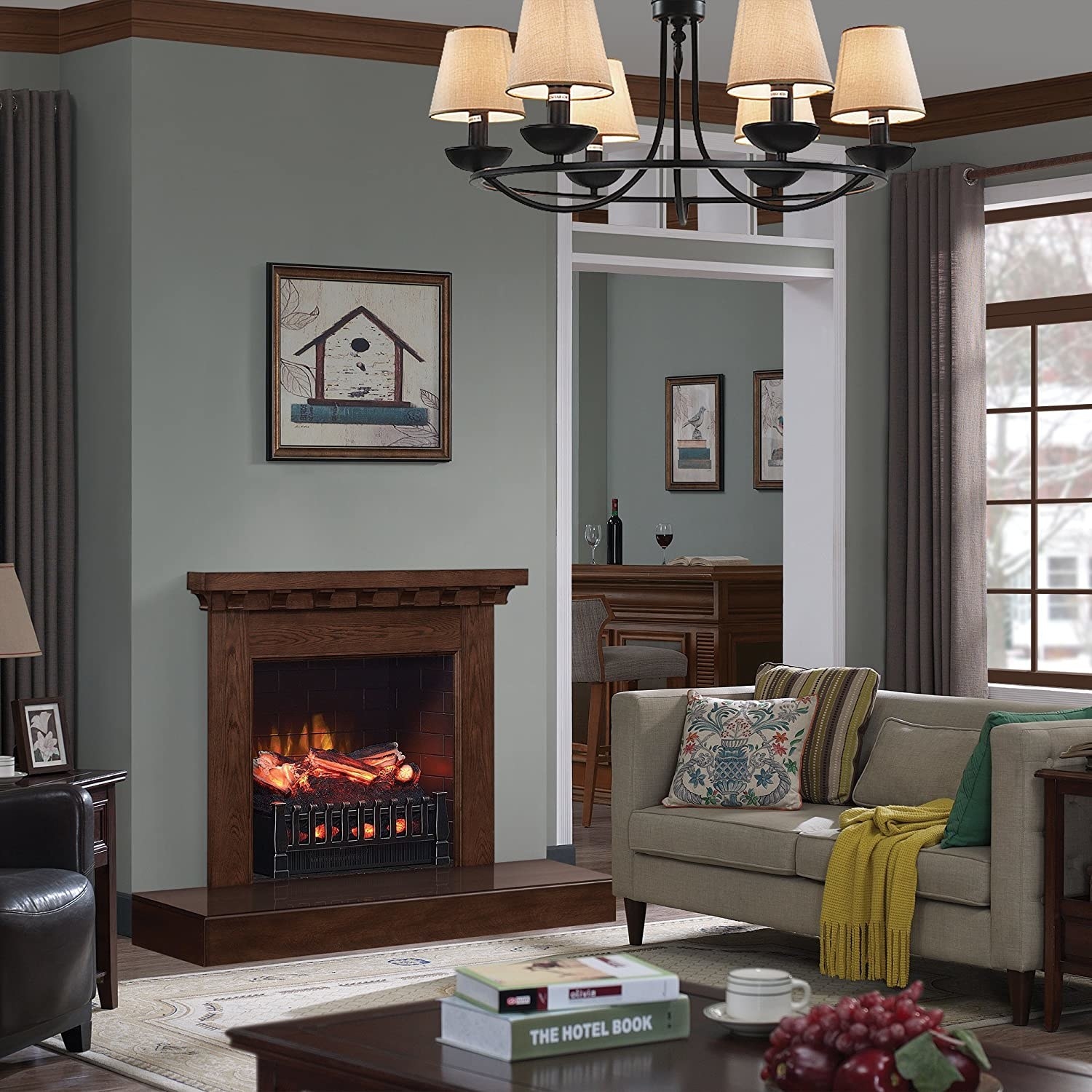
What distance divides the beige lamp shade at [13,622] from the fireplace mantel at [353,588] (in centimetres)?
102

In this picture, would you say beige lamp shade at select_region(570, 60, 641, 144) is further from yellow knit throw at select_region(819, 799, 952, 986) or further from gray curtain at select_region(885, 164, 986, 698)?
gray curtain at select_region(885, 164, 986, 698)

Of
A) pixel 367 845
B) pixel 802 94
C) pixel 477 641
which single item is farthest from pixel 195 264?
pixel 802 94

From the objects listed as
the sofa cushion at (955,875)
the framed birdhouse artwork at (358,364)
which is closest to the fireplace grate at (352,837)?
the framed birdhouse artwork at (358,364)

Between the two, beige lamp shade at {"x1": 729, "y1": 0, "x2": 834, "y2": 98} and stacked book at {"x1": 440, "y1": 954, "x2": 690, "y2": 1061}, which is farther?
beige lamp shade at {"x1": 729, "y1": 0, "x2": 834, "y2": 98}

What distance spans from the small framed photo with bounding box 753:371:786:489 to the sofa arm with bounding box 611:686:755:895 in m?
3.73

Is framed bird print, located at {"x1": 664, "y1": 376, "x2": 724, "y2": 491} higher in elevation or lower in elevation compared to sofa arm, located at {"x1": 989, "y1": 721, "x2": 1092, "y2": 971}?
higher

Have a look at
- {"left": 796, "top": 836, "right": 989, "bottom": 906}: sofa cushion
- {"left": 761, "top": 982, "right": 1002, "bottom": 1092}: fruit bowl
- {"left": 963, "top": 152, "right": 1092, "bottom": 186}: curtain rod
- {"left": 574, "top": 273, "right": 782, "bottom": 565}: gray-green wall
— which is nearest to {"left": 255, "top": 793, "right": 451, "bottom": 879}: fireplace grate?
{"left": 796, "top": 836, "right": 989, "bottom": 906}: sofa cushion

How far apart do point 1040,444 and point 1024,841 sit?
10.8ft

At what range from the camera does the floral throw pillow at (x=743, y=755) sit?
5.49m

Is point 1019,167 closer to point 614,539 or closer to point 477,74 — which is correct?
point 614,539

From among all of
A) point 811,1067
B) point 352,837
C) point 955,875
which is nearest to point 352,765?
point 352,837

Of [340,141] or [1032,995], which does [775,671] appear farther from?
[340,141]

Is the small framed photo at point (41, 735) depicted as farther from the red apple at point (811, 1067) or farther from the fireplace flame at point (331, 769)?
the red apple at point (811, 1067)

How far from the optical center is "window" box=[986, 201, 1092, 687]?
745cm
